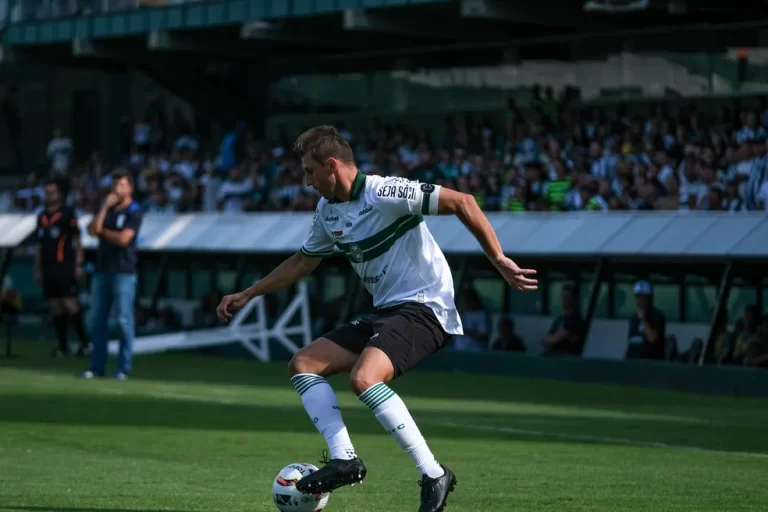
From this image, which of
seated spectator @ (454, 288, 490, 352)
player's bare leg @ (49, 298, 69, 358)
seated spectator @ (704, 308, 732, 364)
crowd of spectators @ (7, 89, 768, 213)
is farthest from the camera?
player's bare leg @ (49, 298, 69, 358)

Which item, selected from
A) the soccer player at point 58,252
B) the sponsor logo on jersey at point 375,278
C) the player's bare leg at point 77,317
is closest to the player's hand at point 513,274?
the sponsor logo on jersey at point 375,278

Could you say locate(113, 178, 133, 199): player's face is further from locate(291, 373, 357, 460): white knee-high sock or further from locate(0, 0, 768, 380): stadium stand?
locate(291, 373, 357, 460): white knee-high sock

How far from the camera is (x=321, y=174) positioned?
7.35m

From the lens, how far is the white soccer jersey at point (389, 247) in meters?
7.37

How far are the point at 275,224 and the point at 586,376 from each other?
7.43 meters

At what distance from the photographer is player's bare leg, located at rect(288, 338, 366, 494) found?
698 centimetres

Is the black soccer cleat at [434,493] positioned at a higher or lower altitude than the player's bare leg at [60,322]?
higher

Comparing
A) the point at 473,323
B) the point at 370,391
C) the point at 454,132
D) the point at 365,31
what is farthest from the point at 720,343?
the point at 365,31

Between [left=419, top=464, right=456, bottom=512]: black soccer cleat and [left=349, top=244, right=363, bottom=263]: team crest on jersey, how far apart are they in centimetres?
118

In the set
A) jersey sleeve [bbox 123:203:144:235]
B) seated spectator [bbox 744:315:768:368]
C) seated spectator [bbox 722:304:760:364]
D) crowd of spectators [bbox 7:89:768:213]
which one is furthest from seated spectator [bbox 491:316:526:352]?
jersey sleeve [bbox 123:203:144:235]

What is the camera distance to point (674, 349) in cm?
1794

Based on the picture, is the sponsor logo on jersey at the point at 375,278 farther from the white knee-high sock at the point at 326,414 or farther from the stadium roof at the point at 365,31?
the stadium roof at the point at 365,31

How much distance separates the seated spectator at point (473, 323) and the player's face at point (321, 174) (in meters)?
12.7

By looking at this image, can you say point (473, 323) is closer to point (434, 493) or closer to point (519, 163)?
point (519, 163)
